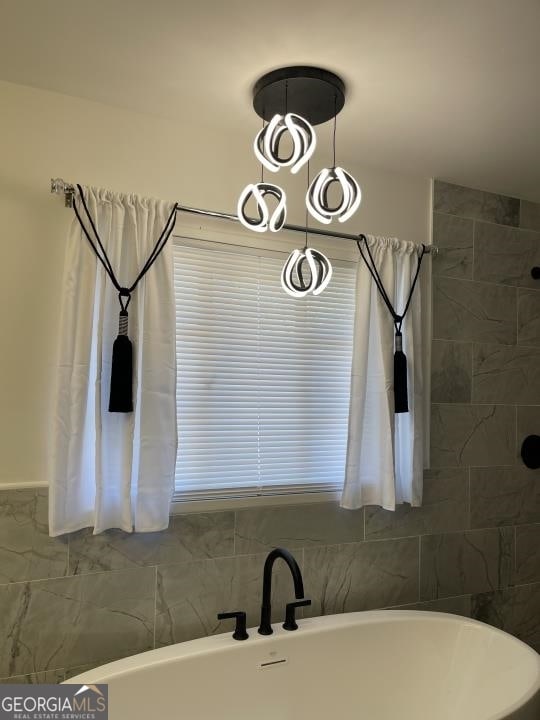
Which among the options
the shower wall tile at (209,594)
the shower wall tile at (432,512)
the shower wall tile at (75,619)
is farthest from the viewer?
the shower wall tile at (432,512)

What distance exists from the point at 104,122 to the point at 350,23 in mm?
1025

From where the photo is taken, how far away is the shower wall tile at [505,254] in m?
2.77

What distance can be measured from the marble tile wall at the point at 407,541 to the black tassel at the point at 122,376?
0.42m

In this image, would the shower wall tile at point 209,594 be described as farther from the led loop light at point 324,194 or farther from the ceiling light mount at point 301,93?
the ceiling light mount at point 301,93

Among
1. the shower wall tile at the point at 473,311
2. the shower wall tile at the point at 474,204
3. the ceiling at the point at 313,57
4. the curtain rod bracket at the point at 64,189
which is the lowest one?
the shower wall tile at the point at 473,311

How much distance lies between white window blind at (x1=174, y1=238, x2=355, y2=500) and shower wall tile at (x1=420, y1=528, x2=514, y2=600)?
649 millimetres

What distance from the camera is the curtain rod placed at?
1.90 metres

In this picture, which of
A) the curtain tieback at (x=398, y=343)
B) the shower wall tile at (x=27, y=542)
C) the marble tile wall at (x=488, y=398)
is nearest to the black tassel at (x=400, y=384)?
the curtain tieback at (x=398, y=343)

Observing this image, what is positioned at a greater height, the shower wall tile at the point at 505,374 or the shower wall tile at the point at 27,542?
the shower wall tile at the point at 505,374

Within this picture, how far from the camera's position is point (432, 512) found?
8.52 ft

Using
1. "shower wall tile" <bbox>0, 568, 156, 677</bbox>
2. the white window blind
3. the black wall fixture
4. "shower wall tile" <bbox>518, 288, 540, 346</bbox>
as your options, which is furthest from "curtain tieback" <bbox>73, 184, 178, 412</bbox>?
the black wall fixture

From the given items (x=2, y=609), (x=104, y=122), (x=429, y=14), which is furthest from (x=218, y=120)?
(x=2, y=609)

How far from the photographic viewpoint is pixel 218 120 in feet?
7.02

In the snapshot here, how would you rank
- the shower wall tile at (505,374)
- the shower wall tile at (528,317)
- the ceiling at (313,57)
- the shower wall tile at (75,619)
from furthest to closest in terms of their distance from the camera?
→ 1. the shower wall tile at (528,317)
2. the shower wall tile at (505,374)
3. the shower wall tile at (75,619)
4. the ceiling at (313,57)
